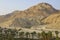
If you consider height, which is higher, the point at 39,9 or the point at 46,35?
the point at 39,9

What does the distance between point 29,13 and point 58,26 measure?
51573mm

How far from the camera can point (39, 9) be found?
514 feet

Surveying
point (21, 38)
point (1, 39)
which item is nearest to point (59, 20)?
point (21, 38)

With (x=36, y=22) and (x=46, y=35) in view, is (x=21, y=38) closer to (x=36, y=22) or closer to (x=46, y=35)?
(x=46, y=35)

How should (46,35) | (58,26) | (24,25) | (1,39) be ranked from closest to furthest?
(46,35) < (1,39) < (58,26) < (24,25)

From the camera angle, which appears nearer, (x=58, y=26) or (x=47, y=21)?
(x=58, y=26)

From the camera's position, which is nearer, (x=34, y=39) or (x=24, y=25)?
(x=34, y=39)

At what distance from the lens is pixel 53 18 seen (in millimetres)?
127438

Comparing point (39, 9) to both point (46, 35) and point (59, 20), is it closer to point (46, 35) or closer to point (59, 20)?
point (59, 20)

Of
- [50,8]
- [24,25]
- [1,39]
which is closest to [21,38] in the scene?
A: [1,39]

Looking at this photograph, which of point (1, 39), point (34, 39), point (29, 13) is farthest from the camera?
point (29, 13)

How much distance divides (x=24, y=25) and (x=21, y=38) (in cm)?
5375

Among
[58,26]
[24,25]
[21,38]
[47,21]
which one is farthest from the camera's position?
[47,21]

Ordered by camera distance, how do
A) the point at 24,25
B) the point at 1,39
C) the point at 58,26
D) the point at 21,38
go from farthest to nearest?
the point at 24,25 → the point at 58,26 → the point at 21,38 → the point at 1,39
